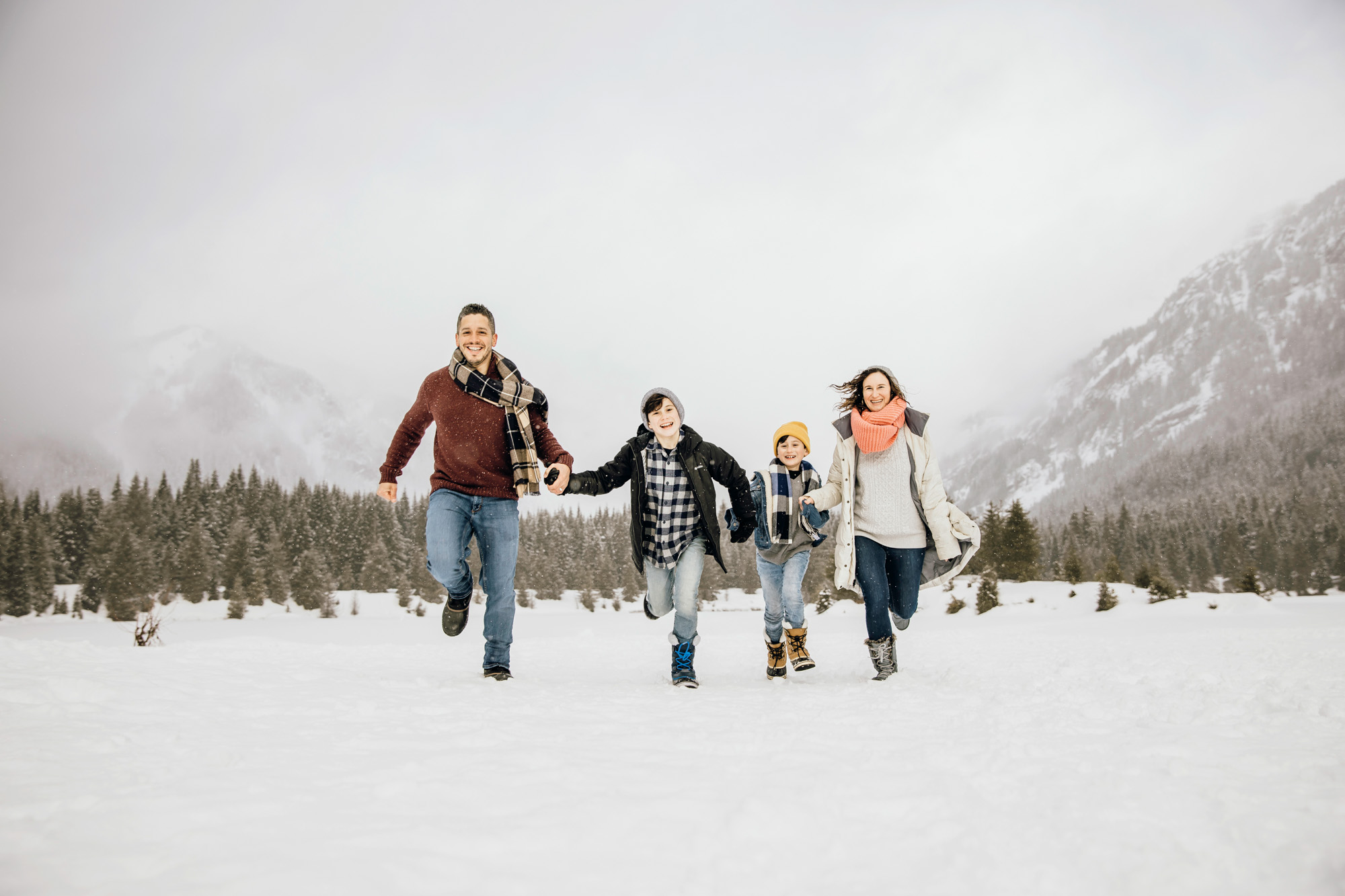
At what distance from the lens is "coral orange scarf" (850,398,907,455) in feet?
15.5

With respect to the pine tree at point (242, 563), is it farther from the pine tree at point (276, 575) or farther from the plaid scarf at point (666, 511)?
the plaid scarf at point (666, 511)

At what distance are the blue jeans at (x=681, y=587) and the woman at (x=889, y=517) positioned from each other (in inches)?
39.6

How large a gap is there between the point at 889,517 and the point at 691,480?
A: 157 cm

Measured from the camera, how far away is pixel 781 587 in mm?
5270

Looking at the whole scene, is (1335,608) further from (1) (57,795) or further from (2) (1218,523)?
(2) (1218,523)

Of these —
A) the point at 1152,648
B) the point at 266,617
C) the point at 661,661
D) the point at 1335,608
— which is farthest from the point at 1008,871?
the point at 266,617

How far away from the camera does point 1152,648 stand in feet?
22.5

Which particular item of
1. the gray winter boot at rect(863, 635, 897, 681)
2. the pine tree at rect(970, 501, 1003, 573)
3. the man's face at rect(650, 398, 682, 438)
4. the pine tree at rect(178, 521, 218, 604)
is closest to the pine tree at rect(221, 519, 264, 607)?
the pine tree at rect(178, 521, 218, 604)

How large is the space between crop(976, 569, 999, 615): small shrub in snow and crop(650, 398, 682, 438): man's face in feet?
90.7

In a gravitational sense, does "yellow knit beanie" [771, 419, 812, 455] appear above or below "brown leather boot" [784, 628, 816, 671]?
above

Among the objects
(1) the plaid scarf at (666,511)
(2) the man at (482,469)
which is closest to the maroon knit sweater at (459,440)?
(2) the man at (482,469)

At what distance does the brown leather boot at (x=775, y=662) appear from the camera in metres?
5.16

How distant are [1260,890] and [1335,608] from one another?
2965 centimetres

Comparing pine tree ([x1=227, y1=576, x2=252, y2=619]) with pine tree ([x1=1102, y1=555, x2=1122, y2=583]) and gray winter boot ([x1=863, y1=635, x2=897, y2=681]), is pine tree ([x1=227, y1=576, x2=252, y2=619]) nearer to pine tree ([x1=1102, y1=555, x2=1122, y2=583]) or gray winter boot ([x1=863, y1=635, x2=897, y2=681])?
gray winter boot ([x1=863, y1=635, x2=897, y2=681])
